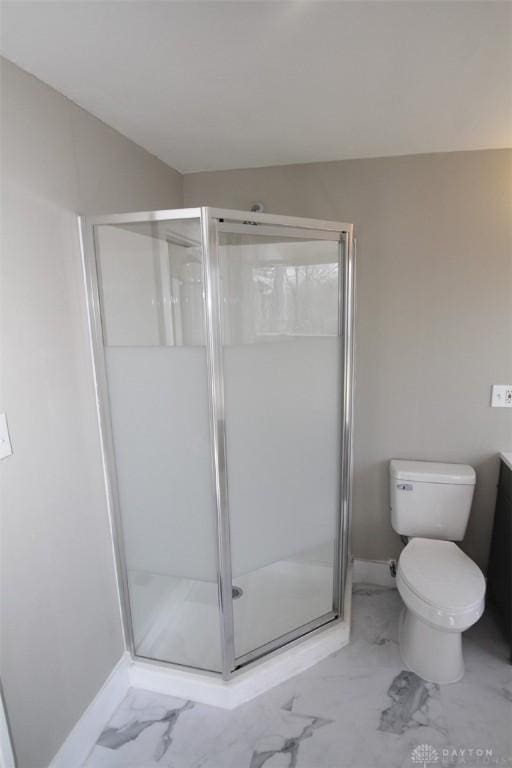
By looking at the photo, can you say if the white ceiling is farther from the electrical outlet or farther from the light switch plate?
the electrical outlet

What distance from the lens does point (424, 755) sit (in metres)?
1.40

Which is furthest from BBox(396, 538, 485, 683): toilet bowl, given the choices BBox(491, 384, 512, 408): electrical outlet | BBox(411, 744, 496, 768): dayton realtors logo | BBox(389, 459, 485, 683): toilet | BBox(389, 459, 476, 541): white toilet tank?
BBox(491, 384, 512, 408): electrical outlet

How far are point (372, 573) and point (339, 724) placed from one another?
0.89m

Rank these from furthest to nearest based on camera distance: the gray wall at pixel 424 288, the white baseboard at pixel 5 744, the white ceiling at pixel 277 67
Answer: the gray wall at pixel 424 288 → the white baseboard at pixel 5 744 → the white ceiling at pixel 277 67

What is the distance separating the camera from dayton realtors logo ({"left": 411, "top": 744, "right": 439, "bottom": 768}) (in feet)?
4.51

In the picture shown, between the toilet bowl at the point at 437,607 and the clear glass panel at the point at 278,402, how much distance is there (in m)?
0.40

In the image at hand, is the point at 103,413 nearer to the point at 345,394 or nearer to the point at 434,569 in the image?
the point at 345,394

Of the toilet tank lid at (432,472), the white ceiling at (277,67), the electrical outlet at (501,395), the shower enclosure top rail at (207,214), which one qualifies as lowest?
the toilet tank lid at (432,472)

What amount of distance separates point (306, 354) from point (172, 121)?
1.06 metres

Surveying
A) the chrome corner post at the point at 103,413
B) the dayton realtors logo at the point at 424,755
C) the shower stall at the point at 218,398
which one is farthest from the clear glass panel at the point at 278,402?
the dayton realtors logo at the point at 424,755

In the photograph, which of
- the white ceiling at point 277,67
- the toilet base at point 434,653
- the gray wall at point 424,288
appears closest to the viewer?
the white ceiling at point 277,67

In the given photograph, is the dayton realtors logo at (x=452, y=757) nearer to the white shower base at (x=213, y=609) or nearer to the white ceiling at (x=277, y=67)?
the white shower base at (x=213, y=609)

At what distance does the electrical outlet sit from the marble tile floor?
1.19 meters

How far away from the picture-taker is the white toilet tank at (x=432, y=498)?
194 centimetres
